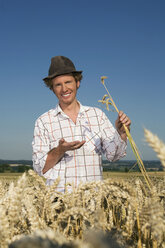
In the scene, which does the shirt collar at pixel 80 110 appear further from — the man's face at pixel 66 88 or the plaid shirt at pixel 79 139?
the man's face at pixel 66 88

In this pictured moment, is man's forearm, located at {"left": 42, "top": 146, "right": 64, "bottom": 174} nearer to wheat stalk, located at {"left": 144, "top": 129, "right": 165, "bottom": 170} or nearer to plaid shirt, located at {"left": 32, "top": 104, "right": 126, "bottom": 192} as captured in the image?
plaid shirt, located at {"left": 32, "top": 104, "right": 126, "bottom": 192}

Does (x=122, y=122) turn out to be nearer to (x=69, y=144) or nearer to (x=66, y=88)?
(x=69, y=144)

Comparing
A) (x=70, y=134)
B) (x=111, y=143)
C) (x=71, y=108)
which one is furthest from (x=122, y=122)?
(x=71, y=108)

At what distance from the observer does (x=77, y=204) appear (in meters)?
1.49

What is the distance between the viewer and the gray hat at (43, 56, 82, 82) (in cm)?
374

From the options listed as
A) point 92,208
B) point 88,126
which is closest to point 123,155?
point 88,126

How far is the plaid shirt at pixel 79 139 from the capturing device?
3.56 m

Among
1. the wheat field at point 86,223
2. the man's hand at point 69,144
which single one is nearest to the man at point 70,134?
the man's hand at point 69,144

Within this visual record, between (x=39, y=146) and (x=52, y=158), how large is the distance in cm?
55

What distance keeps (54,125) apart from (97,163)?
0.85 meters

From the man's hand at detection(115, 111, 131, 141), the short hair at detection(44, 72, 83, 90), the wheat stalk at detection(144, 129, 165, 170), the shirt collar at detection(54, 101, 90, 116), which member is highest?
the short hair at detection(44, 72, 83, 90)

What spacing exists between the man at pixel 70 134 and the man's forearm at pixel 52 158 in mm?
45

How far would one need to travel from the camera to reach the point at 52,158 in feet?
10.3

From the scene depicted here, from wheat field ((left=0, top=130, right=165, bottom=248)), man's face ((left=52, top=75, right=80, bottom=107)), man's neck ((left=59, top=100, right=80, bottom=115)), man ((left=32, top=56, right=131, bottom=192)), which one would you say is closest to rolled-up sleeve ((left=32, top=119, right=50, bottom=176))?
man ((left=32, top=56, right=131, bottom=192))
